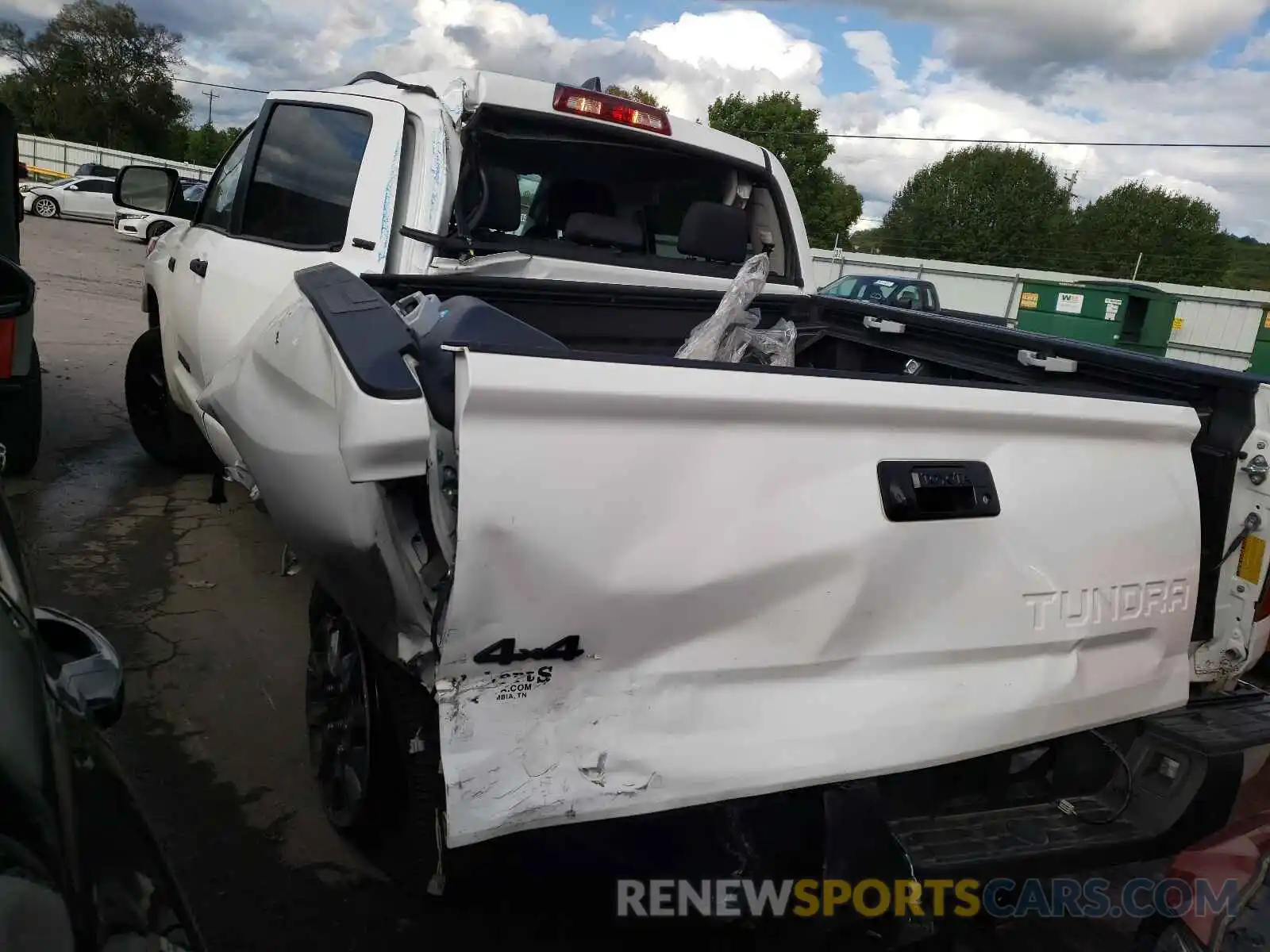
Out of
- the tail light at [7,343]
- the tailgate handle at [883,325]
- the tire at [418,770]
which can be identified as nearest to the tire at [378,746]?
the tire at [418,770]

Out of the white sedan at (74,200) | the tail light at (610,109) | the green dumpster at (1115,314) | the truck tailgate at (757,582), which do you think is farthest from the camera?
the white sedan at (74,200)

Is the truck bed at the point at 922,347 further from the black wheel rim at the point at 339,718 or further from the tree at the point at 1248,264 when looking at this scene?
the tree at the point at 1248,264

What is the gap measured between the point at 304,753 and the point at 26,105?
71.1 meters

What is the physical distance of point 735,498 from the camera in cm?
173

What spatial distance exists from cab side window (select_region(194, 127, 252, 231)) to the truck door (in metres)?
0.07

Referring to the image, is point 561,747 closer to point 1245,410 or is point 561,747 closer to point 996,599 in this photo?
point 996,599

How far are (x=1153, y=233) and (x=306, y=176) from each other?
72198mm

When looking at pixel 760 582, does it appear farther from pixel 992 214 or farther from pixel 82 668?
pixel 992 214

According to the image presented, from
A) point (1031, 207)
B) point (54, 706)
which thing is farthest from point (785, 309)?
point (1031, 207)

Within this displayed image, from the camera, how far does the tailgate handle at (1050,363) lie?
2.81m

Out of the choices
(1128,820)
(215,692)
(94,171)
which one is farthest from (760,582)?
(94,171)

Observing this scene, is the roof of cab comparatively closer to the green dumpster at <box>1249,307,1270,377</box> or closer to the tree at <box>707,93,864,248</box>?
the green dumpster at <box>1249,307,1270,377</box>

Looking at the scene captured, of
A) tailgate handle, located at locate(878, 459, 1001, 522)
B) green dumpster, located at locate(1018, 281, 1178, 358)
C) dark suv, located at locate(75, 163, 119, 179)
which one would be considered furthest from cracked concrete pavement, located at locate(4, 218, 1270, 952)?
dark suv, located at locate(75, 163, 119, 179)

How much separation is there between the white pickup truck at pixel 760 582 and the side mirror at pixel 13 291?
2529 millimetres
